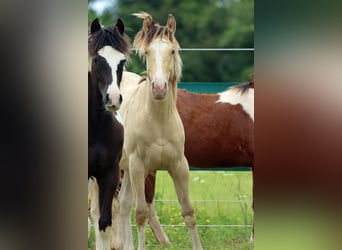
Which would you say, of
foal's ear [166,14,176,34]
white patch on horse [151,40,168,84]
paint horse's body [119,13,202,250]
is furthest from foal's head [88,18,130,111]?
foal's ear [166,14,176,34]

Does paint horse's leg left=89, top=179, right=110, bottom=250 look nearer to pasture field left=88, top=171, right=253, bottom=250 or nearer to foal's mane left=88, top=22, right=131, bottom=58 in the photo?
pasture field left=88, top=171, right=253, bottom=250

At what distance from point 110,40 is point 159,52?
1.29 feet

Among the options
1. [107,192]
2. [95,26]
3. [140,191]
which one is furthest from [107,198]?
[95,26]

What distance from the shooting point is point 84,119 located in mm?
4922

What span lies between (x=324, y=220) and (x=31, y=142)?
7.83 ft

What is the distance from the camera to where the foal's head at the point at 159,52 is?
15.4 ft

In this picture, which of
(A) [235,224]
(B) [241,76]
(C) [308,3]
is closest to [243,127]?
(B) [241,76]

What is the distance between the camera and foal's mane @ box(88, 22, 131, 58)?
15.6 ft

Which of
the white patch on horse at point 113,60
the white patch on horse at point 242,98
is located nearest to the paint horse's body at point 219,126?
the white patch on horse at point 242,98

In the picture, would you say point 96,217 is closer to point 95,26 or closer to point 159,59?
point 159,59

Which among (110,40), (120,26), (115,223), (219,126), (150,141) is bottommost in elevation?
(115,223)

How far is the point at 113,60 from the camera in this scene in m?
4.77

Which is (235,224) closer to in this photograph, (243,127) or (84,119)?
(243,127)

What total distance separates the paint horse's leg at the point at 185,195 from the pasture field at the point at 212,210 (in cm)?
3
